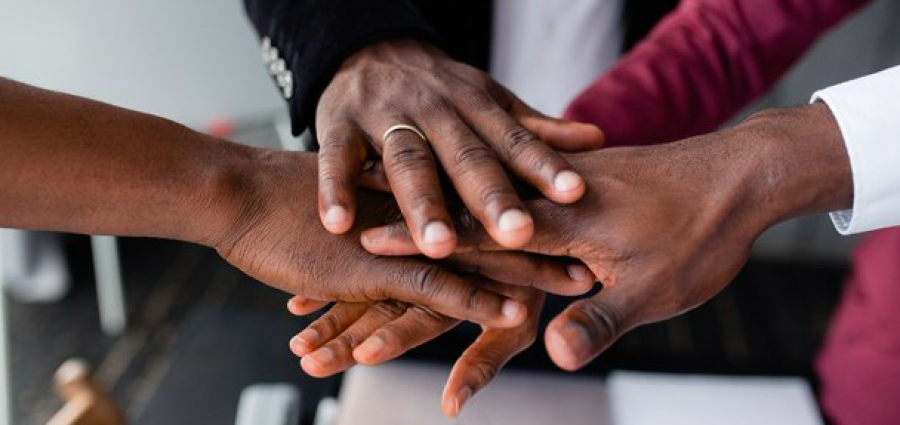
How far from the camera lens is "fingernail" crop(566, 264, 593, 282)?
3.03ft

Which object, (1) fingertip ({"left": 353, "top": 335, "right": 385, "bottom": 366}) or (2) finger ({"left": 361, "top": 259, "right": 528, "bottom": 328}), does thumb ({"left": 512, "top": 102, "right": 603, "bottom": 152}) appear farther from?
(1) fingertip ({"left": 353, "top": 335, "right": 385, "bottom": 366})

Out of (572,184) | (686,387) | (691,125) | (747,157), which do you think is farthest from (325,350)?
(691,125)

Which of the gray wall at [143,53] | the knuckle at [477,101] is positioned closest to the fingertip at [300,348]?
the knuckle at [477,101]

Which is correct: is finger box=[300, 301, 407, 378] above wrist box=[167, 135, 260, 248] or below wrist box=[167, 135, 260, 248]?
below

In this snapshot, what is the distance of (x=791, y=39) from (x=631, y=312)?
0.79 meters

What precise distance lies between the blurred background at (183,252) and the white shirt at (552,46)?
2.51 ft

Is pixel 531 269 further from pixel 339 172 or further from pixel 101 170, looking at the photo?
pixel 101 170

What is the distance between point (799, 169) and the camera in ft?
2.84

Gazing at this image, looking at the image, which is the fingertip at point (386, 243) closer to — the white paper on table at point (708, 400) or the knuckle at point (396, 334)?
the knuckle at point (396, 334)

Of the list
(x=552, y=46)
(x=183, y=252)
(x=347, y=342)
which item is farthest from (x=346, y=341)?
(x=183, y=252)

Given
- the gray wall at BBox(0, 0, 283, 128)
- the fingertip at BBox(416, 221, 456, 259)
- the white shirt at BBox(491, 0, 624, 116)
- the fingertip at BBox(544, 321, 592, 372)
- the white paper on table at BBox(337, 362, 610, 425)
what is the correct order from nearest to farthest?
the fingertip at BBox(544, 321, 592, 372), the fingertip at BBox(416, 221, 456, 259), the white paper on table at BBox(337, 362, 610, 425), the white shirt at BBox(491, 0, 624, 116), the gray wall at BBox(0, 0, 283, 128)

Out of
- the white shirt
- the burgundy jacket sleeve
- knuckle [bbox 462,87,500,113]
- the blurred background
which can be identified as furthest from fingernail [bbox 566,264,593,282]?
the blurred background

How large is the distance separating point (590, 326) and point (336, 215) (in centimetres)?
28

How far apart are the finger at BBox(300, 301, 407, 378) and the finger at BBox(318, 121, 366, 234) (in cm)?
10
